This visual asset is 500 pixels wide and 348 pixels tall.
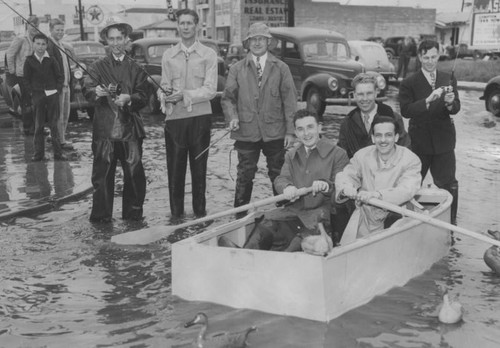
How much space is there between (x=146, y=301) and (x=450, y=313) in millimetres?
2256

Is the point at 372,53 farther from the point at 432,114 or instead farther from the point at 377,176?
the point at 377,176

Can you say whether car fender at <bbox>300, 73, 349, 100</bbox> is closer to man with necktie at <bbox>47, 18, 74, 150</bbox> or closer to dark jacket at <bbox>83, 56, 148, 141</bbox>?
man with necktie at <bbox>47, 18, 74, 150</bbox>

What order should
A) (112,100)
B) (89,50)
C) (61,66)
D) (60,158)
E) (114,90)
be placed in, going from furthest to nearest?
(89,50) < (61,66) < (60,158) < (112,100) < (114,90)

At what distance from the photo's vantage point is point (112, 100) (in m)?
7.57

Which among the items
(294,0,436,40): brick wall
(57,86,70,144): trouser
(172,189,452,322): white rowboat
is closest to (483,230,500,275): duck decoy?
(172,189,452,322): white rowboat

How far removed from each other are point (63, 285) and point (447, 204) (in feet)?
11.2

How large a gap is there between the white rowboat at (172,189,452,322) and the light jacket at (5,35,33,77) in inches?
344

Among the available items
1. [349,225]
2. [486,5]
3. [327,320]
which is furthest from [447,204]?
[486,5]

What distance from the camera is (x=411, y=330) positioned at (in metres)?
5.02

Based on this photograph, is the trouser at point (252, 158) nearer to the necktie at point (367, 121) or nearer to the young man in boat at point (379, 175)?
the necktie at point (367, 121)

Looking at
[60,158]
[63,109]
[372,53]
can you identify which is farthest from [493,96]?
[60,158]

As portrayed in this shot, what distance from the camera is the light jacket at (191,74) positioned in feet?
25.5

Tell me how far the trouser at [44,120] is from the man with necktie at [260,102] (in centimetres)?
460

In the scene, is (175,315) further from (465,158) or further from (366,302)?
(465,158)
